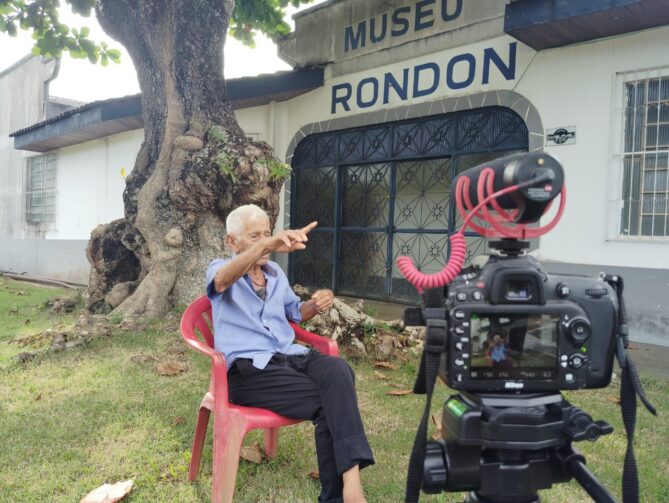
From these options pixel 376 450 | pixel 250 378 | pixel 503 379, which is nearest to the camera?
pixel 503 379

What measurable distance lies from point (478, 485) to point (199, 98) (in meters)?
5.02

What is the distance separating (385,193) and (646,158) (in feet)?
9.98

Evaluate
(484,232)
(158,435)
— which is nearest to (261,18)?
(158,435)

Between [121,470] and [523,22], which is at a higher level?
[523,22]

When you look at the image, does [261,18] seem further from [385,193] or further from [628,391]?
[628,391]

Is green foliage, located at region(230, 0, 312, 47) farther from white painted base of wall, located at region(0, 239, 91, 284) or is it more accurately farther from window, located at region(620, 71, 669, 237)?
white painted base of wall, located at region(0, 239, 91, 284)

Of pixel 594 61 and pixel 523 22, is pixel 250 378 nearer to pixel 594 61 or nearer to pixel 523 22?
pixel 523 22

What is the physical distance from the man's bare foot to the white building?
4019 millimetres

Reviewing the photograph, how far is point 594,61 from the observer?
4.98m

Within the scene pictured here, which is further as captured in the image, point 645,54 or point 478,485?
point 645,54

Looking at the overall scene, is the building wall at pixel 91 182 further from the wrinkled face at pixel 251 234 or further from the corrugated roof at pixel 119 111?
the wrinkled face at pixel 251 234

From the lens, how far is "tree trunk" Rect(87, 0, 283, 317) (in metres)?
5.04

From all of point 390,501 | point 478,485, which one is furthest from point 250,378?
point 478,485

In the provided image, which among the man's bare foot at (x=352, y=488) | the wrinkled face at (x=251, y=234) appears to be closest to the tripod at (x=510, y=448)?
the man's bare foot at (x=352, y=488)
